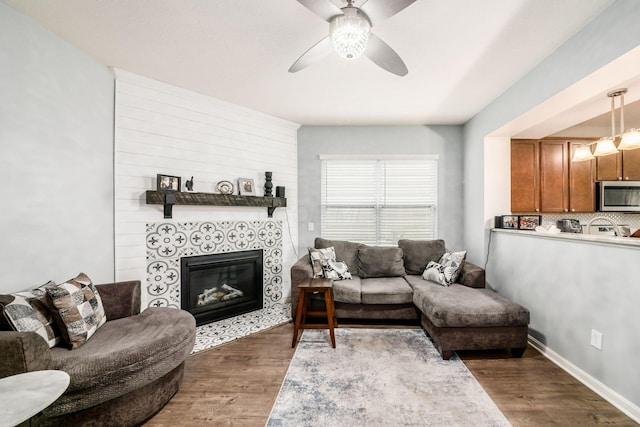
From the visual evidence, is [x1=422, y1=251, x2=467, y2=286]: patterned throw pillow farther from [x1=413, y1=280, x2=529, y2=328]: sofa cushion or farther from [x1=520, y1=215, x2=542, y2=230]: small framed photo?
[x1=520, y1=215, x2=542, y2=230]: small framed photo

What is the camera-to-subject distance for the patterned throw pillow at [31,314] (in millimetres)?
1509

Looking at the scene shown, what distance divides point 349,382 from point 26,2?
3.52 meters

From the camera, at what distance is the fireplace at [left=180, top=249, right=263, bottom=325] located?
303 centimetres

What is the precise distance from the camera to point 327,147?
4.05 meters

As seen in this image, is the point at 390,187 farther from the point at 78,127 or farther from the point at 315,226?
the point at 78,127

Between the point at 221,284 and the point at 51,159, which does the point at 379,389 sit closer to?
the point at 221,284

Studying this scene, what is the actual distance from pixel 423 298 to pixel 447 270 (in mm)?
657

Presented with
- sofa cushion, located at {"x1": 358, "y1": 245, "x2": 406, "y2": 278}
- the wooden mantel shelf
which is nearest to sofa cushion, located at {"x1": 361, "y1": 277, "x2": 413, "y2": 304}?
sofa cushion, located at {"x1": 358, "y1": 245, "x2": 406, "y2": 278}

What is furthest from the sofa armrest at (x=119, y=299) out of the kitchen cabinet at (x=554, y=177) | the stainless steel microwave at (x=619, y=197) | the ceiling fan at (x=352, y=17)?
the stainless steel microwave at (x=619, y=197)

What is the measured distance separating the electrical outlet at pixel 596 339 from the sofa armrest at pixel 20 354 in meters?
3.43

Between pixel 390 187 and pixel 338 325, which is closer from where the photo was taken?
pixel 338 325

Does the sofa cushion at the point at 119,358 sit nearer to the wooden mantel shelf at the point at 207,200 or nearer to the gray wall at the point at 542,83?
the wooden mantel shelf at the point at 207,200

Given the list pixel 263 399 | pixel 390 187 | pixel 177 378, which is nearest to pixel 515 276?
pixel 390 187

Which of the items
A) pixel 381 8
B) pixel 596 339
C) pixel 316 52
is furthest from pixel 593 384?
pixel 316 52
